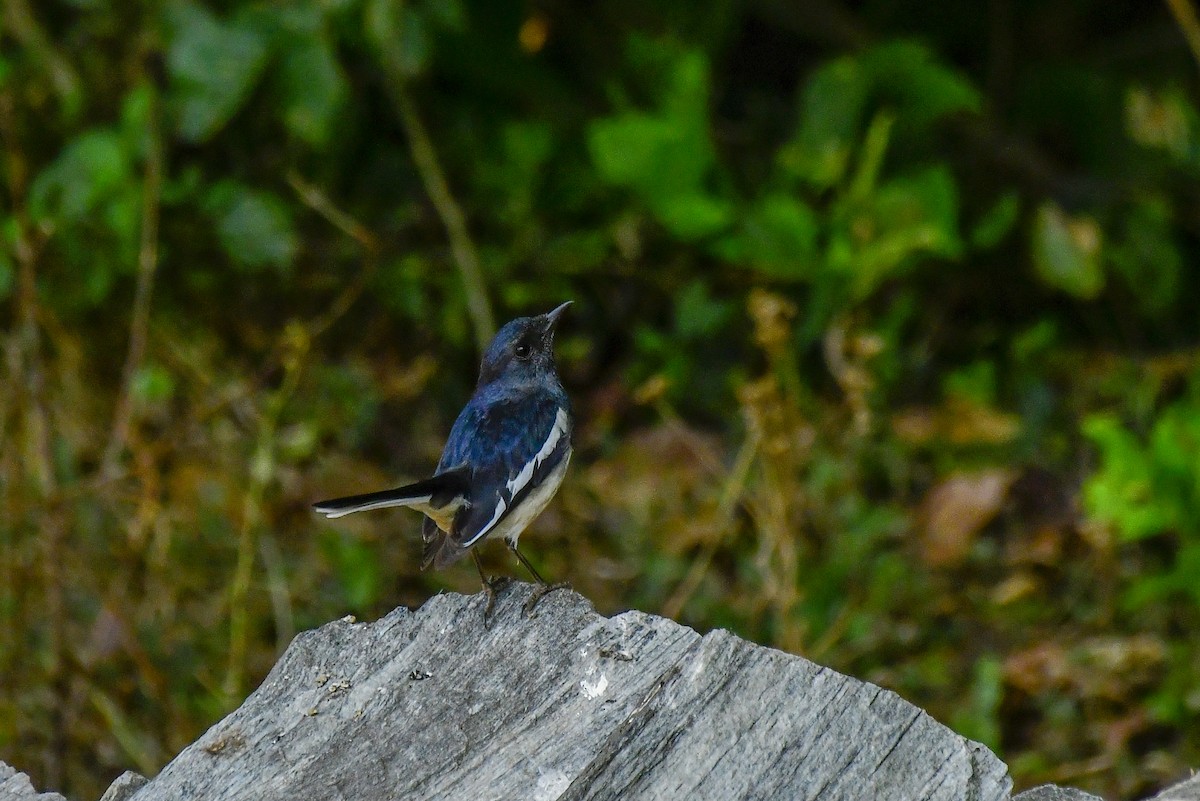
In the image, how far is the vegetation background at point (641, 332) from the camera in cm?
513

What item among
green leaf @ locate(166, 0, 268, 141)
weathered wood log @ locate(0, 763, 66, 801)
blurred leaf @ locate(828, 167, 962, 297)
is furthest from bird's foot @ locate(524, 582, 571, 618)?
blurred leaf @ locate(828, 167, 962, 297)

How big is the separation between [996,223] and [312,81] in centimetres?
271

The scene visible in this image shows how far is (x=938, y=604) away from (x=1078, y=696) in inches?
22.5

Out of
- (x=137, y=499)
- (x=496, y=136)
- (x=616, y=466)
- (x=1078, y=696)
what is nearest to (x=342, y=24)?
(x=496, y=136)

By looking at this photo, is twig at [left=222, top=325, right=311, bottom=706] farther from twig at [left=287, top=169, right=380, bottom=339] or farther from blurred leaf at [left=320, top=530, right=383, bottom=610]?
blurred leaf at [left=320, top=530, right=383, bottom=610]

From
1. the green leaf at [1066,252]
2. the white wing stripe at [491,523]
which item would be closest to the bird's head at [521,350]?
the white wing stripe at [491,523]

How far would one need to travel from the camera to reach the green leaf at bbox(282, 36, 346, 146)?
16.5ft

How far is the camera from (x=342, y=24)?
5.24 m

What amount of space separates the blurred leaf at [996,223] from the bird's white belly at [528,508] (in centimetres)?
279

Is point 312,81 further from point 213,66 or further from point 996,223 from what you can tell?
point 996,223

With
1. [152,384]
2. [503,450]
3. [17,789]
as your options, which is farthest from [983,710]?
[17,789]

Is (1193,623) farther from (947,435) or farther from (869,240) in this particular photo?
(869,240)

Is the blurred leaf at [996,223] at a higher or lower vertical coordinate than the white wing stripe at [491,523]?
lower

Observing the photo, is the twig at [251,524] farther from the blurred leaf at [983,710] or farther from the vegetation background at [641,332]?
the blurred leaf at [983,710]
